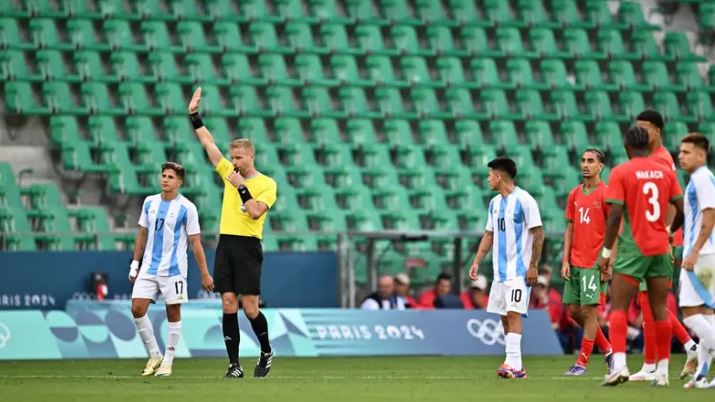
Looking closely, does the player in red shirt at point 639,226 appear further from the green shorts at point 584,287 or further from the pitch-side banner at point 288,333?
the pitch-side banner at point 288,333

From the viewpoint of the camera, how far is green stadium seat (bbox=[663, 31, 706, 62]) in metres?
33.5

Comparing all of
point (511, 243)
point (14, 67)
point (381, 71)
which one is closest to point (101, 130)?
point (14, 67)

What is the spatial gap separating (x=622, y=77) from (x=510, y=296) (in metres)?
19.2

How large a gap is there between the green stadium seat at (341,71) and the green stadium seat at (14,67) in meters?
5.60

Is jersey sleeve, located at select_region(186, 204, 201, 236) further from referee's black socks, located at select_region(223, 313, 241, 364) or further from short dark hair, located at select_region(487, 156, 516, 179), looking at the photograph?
short dark hair, located at select_region(487, 156, 516, 179)

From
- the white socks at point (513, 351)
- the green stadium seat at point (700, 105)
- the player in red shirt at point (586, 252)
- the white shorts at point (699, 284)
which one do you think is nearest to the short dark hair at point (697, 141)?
the white shorts at point (699, 284)

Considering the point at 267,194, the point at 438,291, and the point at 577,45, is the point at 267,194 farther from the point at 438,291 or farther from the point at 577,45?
the point at 577,45

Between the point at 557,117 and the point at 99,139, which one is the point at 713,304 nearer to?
the point at 99,139

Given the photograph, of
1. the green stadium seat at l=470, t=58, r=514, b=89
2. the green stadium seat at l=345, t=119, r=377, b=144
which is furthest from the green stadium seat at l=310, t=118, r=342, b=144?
the green stadium seat at l=470, t=58, r=514, b=89

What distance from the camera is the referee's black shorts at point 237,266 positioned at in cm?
1374

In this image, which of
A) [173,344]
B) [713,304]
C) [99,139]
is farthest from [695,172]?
[99,139]

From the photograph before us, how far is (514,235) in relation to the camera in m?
14.5

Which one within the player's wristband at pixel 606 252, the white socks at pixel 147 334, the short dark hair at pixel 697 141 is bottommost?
the white socks at pixel 147 334

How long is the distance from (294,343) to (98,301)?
2978 mm
